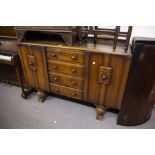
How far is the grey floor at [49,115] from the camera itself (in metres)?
1.74

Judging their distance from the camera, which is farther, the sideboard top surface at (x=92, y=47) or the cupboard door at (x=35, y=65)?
the cupboard door at (x=35, y=65)

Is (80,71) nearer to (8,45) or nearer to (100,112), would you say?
(100,112)

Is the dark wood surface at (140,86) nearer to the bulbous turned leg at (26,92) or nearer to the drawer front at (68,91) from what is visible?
the drawer front at (68,91)

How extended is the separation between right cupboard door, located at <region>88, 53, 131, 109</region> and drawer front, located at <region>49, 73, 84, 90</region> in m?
0.14

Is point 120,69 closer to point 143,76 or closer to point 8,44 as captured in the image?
point 143,76

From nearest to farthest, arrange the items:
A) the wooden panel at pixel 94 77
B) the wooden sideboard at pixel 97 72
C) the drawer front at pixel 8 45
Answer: the wooden sideboard at pixel 97 72 < the wooden panel at pixel 94 77 < the drawer front at pixel 8 45

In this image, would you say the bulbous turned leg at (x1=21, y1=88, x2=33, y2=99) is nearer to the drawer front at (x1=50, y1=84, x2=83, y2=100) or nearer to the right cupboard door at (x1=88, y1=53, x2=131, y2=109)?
the drawer front at (x1=50, y1=84, x2=83, y2=100)

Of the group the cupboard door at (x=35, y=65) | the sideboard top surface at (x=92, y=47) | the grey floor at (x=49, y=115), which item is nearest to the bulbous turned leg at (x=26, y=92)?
the grey floor at (x=49, y=115)

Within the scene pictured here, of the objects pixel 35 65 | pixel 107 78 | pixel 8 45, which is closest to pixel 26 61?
pixel 35 65

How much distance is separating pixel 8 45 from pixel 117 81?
1.71m

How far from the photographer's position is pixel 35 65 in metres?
1.81

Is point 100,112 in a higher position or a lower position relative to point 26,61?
lower

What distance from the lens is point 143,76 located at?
1315mm

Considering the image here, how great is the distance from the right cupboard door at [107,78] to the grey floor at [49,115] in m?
0.27
